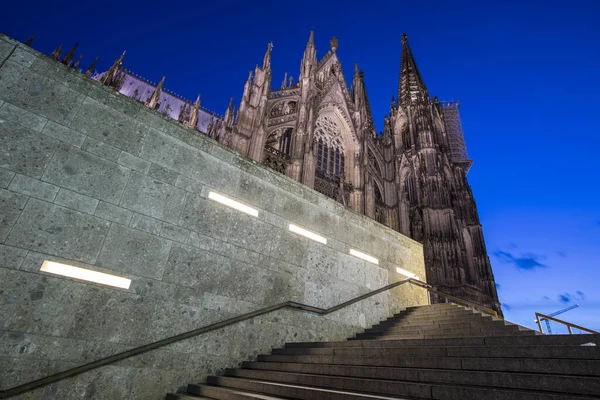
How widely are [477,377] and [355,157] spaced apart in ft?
62.9

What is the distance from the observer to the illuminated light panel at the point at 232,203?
5613 mm

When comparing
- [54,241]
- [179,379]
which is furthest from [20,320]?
[179,379]

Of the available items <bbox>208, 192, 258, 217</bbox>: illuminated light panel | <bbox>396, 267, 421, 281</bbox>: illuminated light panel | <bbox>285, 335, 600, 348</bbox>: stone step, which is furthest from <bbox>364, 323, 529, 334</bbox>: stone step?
<bbox>208, 192, 258, 217</bbox>: illuminated light panel

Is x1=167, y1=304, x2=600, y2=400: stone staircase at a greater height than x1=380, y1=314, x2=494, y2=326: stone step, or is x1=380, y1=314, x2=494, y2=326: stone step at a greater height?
x1=380, y1=314, x2=494, y2=326: stone step

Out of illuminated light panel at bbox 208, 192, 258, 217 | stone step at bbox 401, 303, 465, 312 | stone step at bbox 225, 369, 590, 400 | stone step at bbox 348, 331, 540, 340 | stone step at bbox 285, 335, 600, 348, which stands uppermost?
illuminated light panel at bbox 208, 192, 258, 217

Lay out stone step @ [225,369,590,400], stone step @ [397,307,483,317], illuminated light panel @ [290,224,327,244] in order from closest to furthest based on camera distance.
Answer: stone step @ [225,369,590,400]
stone step @ [397,307,483,317]
illuminated light panel @ [290,224,327,244]

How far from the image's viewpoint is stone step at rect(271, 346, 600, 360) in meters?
2.94

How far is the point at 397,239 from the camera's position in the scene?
8.57m

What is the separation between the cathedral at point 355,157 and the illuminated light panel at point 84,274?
1166 centimetres

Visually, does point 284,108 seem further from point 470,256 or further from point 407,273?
point 470,256

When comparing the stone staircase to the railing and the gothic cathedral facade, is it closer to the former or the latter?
the railing

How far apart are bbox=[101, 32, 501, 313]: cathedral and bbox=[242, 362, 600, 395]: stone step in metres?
12.8

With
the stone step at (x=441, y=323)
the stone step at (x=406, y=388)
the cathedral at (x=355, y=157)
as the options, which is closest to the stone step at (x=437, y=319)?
Answer: the stone step at (x=441, y=323)

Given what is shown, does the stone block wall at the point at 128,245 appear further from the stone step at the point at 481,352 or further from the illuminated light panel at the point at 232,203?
the stone step at the point at 481,352
